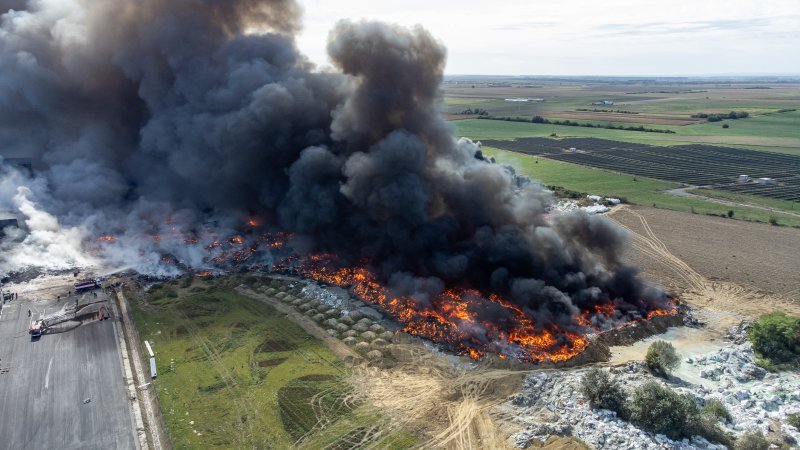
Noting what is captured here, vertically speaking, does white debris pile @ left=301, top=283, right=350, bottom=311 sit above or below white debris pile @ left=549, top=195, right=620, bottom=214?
below

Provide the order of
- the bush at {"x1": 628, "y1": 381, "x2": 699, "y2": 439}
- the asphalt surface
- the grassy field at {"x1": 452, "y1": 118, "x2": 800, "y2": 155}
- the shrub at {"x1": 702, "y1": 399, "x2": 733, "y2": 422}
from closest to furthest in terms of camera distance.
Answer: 1. the bush at {"x1": 628, "y1": 381, "x2": 699, "y2": 439}
2. the shrub at {"x1": 702, "y1": 399, "x2": 733, "y2": 422}
3. the asphalt surface
4. the grassy field at {"x1": 452, "y1": 118, "x2": 800, "y2": 155}

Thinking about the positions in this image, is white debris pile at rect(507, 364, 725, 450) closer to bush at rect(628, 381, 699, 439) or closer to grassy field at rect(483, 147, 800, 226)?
bush at rect(628, 381, 699, 439)

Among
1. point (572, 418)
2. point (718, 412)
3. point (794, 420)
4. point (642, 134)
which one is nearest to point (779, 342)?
point (794, 420)

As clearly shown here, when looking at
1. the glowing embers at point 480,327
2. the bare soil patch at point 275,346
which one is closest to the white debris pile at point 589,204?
→ the glowing embers at point 480,327

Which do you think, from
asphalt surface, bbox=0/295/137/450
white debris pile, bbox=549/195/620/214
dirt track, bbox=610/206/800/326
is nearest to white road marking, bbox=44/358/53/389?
asphalt surface, bbox=0/295/137/450

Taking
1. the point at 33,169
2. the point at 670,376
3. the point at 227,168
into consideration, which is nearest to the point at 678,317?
the point at 670,376

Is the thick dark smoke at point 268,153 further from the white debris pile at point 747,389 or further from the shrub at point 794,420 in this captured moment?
the shrub at point 794,420
